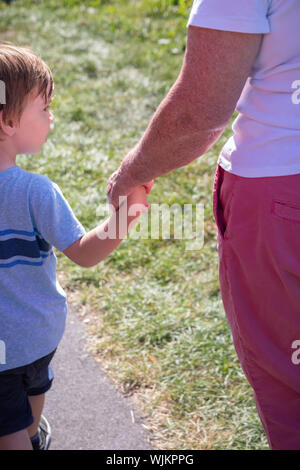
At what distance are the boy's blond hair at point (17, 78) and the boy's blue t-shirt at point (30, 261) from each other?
16 cm

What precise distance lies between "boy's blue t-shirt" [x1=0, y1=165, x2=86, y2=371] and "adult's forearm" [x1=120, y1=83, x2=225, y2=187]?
24 centimetres

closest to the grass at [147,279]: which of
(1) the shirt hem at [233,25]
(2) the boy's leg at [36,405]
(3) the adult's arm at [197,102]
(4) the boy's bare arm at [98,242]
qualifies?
(2) the boy's leg at [36,405]

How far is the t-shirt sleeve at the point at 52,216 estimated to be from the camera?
1.73m

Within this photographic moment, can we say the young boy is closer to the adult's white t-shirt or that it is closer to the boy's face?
the boy's face

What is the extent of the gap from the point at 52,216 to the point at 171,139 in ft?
1.30

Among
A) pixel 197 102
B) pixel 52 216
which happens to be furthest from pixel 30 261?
pixel 197 102

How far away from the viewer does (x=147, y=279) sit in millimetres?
3365

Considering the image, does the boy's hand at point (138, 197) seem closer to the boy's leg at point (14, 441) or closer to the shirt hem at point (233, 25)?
the shirt hem at point (233, 25)

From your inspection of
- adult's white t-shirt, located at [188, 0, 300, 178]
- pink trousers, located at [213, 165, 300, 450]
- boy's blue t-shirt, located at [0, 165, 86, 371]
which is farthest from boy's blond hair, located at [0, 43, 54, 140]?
pink trousers, located at [213, 165, 300, 450]

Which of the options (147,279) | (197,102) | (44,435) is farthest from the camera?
(147,279)

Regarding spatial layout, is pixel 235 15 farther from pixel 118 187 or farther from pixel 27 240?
pixel 27 240

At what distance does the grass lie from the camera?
255 centimetres

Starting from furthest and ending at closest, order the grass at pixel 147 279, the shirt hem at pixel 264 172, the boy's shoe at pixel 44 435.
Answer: the grass at pixel 147 279 → the boy's shoe at pixel 44 435 → the shirt hem at pixel 264 172
